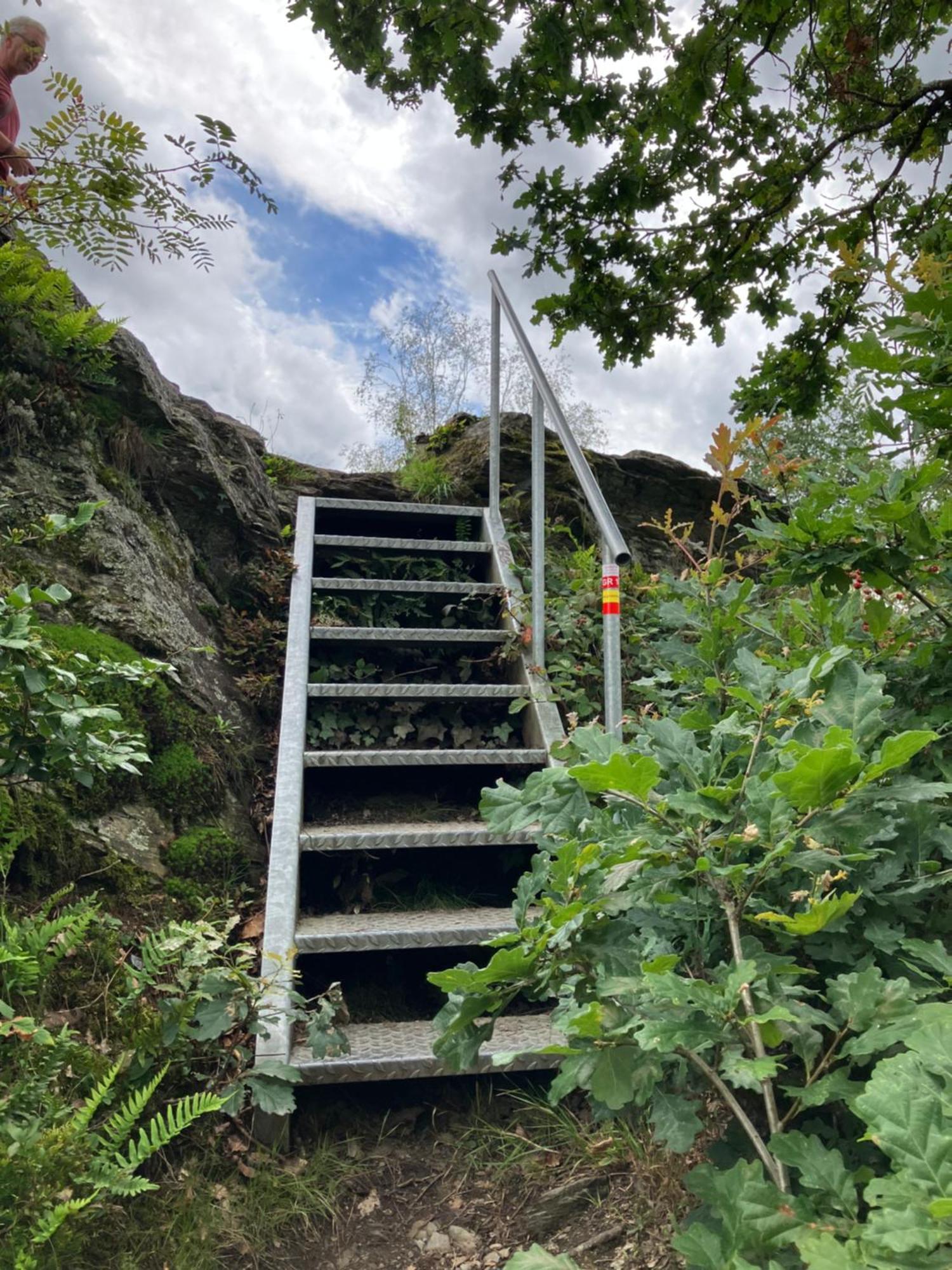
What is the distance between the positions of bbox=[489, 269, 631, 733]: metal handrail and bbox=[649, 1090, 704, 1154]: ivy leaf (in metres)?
0.97

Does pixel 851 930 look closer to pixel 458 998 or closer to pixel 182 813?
pixel 458 998

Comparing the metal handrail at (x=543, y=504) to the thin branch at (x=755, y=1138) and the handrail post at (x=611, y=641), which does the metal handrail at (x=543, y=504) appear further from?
the thin branch at (x=755, y=1138)

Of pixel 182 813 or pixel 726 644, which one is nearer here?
pixel 726 644

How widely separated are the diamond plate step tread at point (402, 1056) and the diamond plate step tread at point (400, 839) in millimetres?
471

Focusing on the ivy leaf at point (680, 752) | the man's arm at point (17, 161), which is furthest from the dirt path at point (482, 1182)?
the man's arm at point (17, 161)

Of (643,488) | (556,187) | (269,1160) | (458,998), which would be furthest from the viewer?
(643,488)

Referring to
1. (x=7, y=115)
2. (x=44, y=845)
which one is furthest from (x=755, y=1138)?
(x=7, y=115)

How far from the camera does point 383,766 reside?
2758 mm

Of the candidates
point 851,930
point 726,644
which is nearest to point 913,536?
point 726,644

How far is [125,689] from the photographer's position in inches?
92.4

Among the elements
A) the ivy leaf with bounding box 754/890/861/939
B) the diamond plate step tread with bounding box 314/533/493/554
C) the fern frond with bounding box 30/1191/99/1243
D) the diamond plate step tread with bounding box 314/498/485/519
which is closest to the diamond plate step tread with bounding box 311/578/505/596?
the diamond plate step tread with bounding box 314/533/493/554

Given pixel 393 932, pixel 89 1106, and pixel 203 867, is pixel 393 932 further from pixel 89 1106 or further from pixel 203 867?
pixel 89 1106

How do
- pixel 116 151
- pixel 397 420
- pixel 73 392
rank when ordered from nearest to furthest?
pixel 116 151
pixel 73 392
pixel 397 420

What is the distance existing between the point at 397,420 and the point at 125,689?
540 cm
